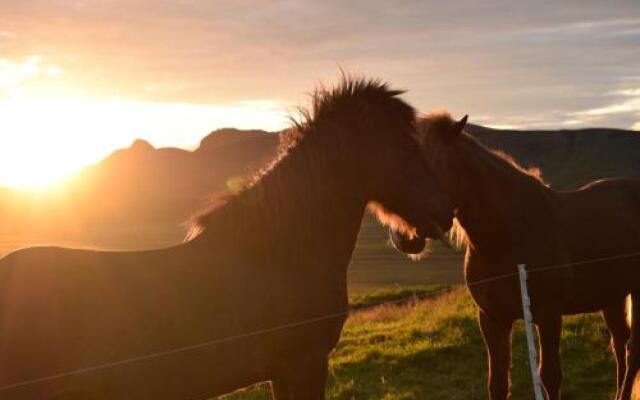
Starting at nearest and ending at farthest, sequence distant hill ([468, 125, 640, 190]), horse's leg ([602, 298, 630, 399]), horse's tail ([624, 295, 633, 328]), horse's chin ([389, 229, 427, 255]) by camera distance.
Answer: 1. horse's chin ([389, 229, 427, 255])
2. horse's tail ([624, 295, 633, 328])
3. horse's leg ([602, 298, 630, 399])
4. distant hill ([468, 125, 640, 190])

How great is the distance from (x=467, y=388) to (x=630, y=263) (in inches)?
102

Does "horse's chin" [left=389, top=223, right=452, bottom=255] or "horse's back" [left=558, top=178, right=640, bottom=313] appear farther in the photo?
"horse's back" [left=558, top=178, right=640, bottom=313]

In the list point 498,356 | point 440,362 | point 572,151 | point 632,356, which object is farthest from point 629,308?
point 572,151

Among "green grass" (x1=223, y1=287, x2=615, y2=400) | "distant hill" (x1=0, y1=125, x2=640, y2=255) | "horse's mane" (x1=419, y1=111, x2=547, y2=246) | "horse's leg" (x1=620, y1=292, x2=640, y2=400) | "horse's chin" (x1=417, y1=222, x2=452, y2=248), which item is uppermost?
"distant hill" (x1=0, y1=125, x2=640, y2=255)

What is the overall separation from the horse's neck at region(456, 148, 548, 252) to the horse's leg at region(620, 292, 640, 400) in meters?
2.11

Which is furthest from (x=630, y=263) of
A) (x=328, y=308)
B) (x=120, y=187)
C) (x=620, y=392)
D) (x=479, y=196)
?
(x=120, y=187)

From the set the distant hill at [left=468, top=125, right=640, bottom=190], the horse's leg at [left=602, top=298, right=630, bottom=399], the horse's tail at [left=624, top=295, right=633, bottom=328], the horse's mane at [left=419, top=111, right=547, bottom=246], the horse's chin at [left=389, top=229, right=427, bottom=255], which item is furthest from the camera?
the distant hill at [left=468, top=125, right=640, bottom=190]

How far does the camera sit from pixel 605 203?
7.02 metres

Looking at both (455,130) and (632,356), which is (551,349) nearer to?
Result: (632,356)

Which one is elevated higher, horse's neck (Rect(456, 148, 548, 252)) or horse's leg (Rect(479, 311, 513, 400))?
horse's neck (Rect(456, 148, 548, 252))

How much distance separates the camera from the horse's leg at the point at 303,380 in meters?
3.74

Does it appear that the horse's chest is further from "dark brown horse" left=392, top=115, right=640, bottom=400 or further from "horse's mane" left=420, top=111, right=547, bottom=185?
"horse's mane" left=420, top=111, right=547, bottom=185

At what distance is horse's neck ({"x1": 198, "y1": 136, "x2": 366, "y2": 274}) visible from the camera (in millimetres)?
3816

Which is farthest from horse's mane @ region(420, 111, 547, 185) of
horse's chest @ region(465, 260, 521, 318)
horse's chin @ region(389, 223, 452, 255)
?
horse's chin @ region(389, 223, 452, 255)
